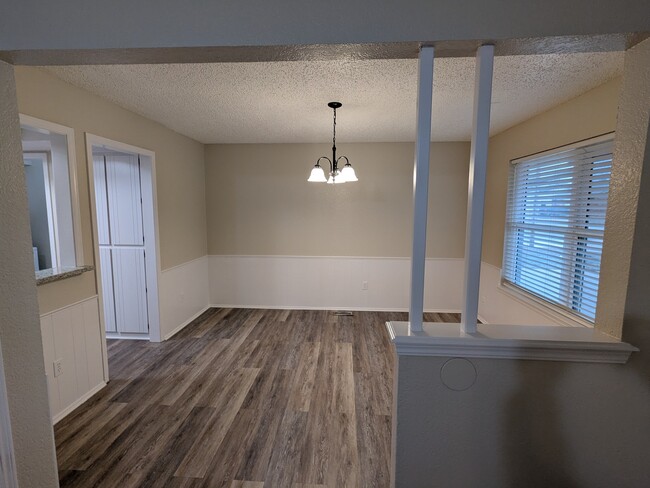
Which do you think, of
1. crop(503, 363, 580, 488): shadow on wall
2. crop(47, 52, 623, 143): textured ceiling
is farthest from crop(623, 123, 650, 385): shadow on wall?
crop(47, 52, 623, 143): textured ceiling

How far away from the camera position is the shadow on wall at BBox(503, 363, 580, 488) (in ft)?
3.59

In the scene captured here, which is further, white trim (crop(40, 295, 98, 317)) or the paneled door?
the paneled door

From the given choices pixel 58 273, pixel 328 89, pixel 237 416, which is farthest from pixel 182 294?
pixel 328 89

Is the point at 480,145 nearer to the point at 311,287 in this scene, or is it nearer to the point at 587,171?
the point at 587,171

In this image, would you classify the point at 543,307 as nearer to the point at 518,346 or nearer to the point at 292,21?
the point at 518,346

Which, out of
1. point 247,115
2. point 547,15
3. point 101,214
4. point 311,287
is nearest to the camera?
point 547,15

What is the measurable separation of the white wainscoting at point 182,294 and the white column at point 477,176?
332 cm

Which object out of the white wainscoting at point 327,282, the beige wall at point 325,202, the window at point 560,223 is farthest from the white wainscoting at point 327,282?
the window at point 560,223

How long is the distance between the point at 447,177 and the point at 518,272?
1.63 m

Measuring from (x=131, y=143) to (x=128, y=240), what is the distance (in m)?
1.07

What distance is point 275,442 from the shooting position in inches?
77.2

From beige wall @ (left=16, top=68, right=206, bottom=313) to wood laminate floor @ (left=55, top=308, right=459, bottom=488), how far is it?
3.08ft

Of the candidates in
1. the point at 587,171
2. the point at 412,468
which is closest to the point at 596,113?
the point at 587,171

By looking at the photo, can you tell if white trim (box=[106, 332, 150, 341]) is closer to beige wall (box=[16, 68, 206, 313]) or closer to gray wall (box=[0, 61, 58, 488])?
beige wall (box=[16, 68, 206, 313])
